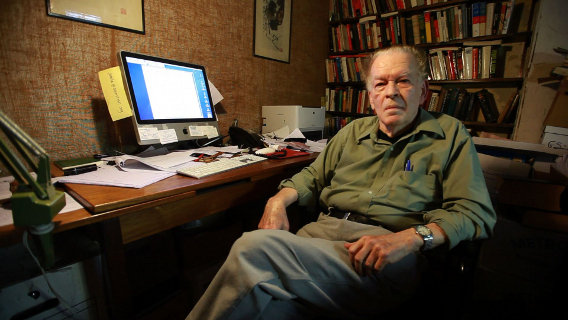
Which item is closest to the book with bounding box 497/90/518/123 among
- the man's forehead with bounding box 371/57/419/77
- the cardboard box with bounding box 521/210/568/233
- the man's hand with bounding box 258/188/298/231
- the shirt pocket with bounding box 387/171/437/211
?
the cardboard box with bounding box 521/210/568/233

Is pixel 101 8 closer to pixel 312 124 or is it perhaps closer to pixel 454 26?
pixel 312 124

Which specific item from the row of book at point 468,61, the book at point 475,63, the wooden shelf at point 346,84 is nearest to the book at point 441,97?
the row of book at point 468,61

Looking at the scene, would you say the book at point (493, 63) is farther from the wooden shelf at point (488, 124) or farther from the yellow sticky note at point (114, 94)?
the yellow sticky note at point (114, 94)

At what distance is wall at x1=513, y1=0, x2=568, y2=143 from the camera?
1.77 meters

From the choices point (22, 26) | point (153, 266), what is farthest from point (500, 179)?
point (22, 26)

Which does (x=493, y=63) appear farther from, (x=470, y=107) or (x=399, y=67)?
(x=399, y=67)

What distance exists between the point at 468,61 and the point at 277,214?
2243 millimetres

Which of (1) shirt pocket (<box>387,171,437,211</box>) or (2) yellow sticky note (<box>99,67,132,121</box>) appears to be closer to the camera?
(1) shirt pocket (<box>387,171,437,211</box>)

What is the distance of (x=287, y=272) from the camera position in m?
0.70

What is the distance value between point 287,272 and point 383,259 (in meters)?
0.28

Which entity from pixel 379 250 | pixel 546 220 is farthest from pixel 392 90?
pixel 546 220

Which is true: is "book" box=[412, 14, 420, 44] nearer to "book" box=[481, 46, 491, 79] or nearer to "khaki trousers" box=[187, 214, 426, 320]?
"book" box=[481, 46, 491, 79]

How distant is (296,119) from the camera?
192cm

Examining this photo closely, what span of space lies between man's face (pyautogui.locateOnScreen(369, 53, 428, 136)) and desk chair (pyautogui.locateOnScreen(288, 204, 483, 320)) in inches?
20.4
